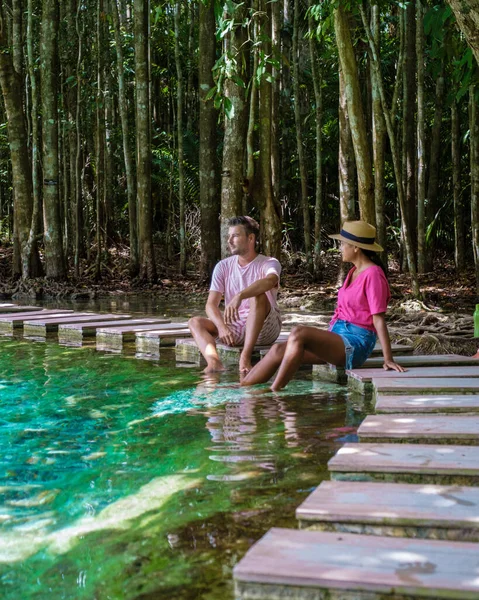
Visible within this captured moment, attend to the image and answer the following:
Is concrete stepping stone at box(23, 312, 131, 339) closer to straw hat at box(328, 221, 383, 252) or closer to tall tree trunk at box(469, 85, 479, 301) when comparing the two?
straw hat at box(328, 221, 383, 252)

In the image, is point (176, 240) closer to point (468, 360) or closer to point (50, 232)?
point (50, 232)

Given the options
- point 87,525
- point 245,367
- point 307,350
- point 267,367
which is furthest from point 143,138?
point 87,525

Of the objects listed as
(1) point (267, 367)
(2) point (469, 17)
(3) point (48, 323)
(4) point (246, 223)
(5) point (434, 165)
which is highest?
(5) point (434, 165)

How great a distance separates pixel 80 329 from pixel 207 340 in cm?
241

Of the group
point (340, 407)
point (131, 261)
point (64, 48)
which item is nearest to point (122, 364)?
point (340, 407)

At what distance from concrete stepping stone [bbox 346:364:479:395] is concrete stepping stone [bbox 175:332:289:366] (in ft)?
4.32

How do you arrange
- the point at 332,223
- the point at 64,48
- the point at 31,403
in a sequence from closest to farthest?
the point at 31,403 → the point at 64,48 → the point at 332,223

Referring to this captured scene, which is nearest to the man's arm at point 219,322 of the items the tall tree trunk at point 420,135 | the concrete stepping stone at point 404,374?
the concrete stepping stone at point 404,374

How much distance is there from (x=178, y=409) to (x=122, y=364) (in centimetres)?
199

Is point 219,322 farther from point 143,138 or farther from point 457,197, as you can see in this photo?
point 457,197

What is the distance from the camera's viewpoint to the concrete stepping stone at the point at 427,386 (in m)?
4.72

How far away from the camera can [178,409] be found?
16.8ft

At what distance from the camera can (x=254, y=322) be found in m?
6.20

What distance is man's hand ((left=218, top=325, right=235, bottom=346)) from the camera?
647 centimetres
